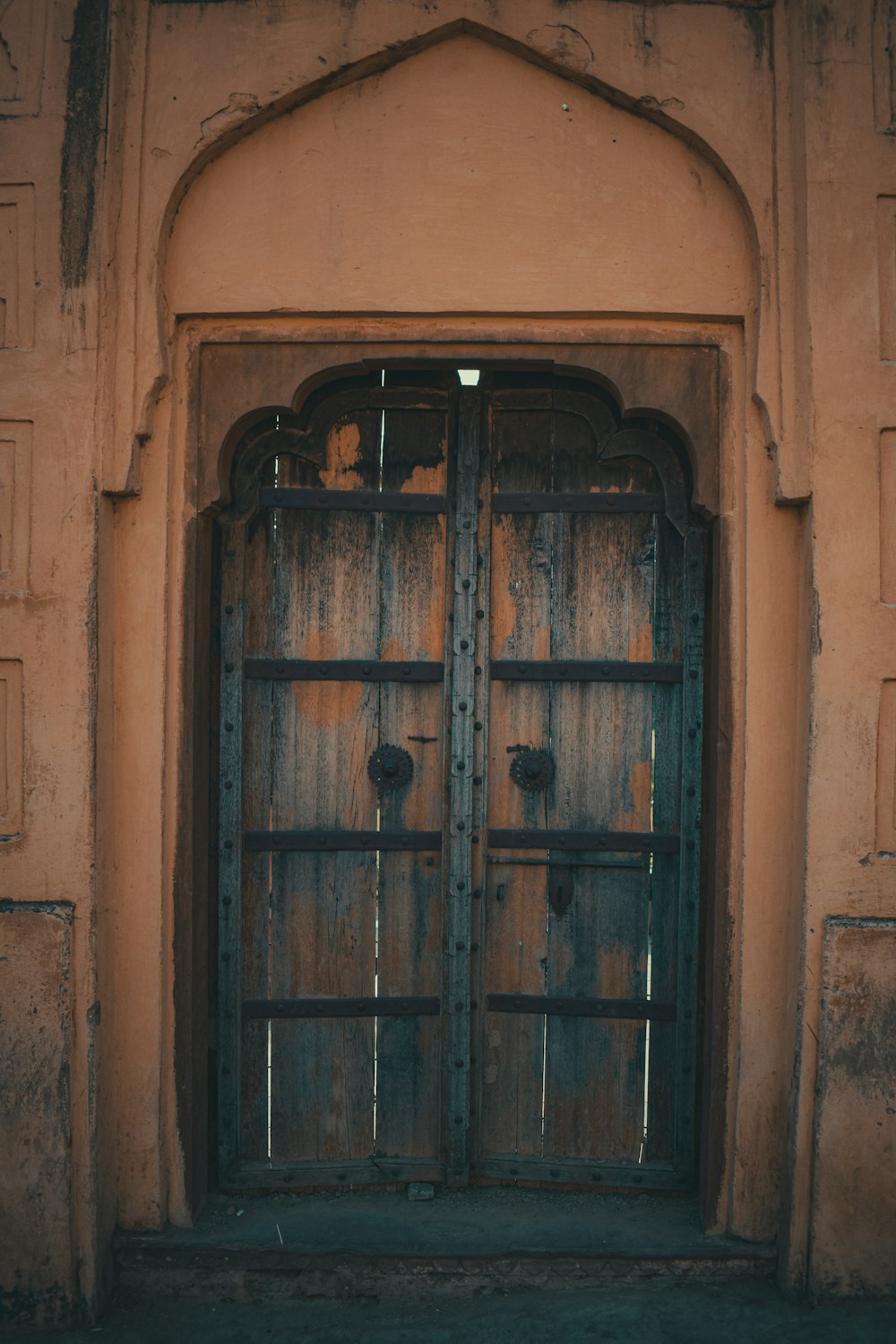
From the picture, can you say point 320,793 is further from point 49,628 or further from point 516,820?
point 49,628

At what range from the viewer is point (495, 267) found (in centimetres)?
285

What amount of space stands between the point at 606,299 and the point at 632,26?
0.77m

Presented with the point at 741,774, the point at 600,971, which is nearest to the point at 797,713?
the point at 741,774

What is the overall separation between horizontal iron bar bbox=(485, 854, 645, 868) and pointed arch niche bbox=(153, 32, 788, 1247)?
1.19ft

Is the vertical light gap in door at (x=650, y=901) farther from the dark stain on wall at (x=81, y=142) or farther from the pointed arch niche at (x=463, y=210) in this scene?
the dark stain on wall at (x=81, y=142)

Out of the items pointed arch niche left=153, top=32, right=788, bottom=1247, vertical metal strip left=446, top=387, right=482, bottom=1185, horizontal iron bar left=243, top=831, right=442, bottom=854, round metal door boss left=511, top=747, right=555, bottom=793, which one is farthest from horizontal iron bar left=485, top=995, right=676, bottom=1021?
round metal door boss left=511, top=747, right=555, bottom=793

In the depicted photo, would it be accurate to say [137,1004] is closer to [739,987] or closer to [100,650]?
[100,650]

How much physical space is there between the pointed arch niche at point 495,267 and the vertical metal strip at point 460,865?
767 millimetres

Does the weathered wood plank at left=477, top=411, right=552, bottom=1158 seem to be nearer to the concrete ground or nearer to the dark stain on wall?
the concrete ground

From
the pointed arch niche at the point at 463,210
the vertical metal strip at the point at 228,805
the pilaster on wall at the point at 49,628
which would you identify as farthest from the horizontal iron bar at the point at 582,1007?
the pointed arch niche at the point at 463,210

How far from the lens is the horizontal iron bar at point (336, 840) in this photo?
316 centimetres

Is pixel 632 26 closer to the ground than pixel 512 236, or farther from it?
farther from it

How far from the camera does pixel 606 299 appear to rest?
9.36ft

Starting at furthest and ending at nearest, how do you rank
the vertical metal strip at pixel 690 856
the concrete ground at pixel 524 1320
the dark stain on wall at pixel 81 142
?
the vertical metal strip at pixel 690 856 → the dark stain on wall at pixel 81 142 → the concrete ground at pixel 524 1320
